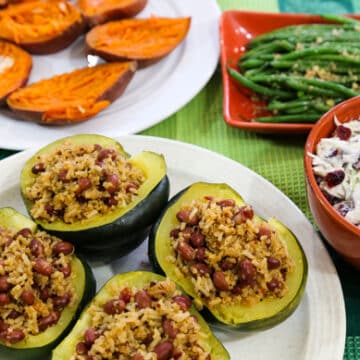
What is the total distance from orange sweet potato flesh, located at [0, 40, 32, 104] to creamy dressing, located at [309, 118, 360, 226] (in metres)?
1.31

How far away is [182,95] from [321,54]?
61 cm

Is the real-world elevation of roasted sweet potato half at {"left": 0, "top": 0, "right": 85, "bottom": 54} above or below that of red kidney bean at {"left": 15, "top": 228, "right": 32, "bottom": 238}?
→ above

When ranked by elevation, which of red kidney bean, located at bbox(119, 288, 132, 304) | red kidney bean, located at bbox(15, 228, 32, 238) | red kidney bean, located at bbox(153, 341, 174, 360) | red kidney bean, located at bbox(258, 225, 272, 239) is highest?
red kidney bean, located at bbox(15, 228, 32, 238)

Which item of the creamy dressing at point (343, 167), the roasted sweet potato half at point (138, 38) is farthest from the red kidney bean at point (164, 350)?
the roasted sweet potato half at point (138, 38)

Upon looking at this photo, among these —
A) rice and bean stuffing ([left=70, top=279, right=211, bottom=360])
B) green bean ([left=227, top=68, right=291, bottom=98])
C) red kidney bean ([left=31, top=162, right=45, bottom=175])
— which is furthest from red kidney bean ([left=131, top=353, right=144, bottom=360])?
green bean ([left=227, top=68, right=291, bottom=98])

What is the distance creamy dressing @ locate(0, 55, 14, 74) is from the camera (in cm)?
252

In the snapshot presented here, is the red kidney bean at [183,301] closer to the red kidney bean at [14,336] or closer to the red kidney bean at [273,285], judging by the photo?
the red kidney bean at [273,285]

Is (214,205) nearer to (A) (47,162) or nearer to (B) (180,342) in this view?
(B) (180,342)

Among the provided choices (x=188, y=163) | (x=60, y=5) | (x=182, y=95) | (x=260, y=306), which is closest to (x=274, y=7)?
(x=182, y=95)

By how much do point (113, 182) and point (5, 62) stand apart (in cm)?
114

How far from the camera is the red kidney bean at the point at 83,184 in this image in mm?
1720

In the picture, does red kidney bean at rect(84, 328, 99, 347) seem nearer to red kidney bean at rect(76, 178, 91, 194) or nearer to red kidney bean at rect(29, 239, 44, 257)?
red kidney bean at rect(29, 239, 44, 257)

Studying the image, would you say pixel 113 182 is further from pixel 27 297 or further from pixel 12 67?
pixel 12 67

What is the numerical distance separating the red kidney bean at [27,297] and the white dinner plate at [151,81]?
81 cm
